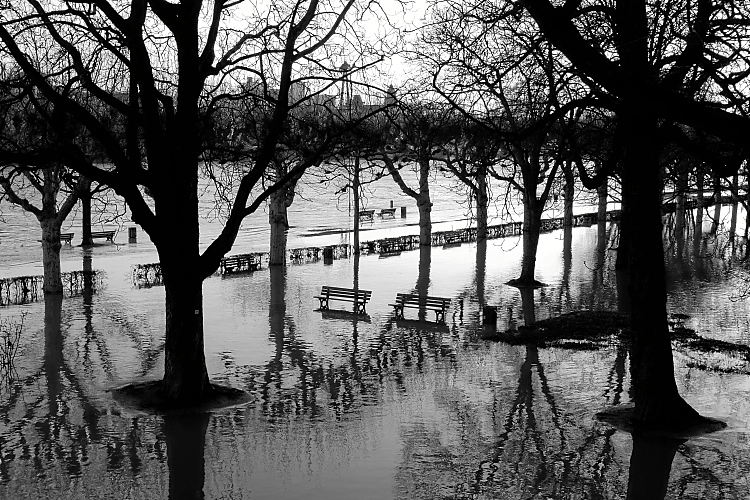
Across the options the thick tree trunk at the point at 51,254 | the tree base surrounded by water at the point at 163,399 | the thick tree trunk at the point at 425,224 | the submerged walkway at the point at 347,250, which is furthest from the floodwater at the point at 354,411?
the thick tree trunk at the point at 425,224

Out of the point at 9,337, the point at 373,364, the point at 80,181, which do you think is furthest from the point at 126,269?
the point at 373,364

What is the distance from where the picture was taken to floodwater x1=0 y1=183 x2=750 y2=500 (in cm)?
1139

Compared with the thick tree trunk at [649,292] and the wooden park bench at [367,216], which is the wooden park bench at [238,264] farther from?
the wooden park bench at [367,216]

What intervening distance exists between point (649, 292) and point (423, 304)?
37.1 ft

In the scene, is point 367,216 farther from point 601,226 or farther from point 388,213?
point 601,226

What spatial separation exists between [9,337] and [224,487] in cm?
1038

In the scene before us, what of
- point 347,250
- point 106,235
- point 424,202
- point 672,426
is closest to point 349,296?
point 672,426

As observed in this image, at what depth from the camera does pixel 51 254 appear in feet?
87.1

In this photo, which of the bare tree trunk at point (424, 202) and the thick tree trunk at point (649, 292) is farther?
the bare tree trunk at point (424, 202)

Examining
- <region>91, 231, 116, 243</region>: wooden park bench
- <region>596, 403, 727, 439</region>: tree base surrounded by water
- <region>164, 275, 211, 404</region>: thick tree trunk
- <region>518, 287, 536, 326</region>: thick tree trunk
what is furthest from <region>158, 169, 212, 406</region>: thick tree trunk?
<region>91, 231, 116, 243</region>: wooden park bench

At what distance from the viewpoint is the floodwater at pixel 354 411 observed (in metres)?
11.4

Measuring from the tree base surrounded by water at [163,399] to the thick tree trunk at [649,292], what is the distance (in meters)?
6.73

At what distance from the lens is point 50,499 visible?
1057 centimetres

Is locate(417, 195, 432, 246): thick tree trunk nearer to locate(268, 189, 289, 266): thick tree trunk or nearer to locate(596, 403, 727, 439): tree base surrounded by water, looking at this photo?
locate(268, 189, 289, 266): thick tree trunk
